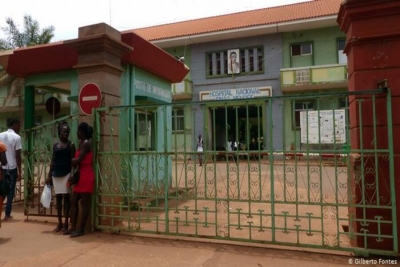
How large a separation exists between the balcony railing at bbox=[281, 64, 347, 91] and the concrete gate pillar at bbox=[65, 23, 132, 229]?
44.0 feet

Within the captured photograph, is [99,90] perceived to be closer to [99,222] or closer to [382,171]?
[99,222]

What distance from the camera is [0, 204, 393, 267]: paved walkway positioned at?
368cm

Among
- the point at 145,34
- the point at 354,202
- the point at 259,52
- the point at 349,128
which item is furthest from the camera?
the point at 145,34

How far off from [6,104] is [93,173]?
879 inches

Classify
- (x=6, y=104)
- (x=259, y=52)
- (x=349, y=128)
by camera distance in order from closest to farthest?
(x=349, y=128) < (x=259, y=52) < (x=6, y=104)

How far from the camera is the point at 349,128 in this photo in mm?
4312

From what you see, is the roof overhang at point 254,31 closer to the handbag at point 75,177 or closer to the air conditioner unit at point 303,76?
the air conditioner unit at point 303,76

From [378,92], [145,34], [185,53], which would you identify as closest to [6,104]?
[145,34]

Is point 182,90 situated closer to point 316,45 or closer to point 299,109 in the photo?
point 299,109

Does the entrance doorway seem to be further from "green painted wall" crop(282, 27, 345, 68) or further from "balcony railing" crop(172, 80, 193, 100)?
"green painted wall" crop(282, 27, 345, 68)

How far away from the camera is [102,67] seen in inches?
196

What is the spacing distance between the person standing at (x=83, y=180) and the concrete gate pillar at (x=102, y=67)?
207 millimetres

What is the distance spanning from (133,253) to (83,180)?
4.57 feet

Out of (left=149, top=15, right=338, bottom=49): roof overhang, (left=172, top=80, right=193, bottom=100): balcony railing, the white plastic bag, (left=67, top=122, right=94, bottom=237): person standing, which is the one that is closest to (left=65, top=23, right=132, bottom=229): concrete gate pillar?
(left=67, top=122, right=94, bottom=237): person standing
